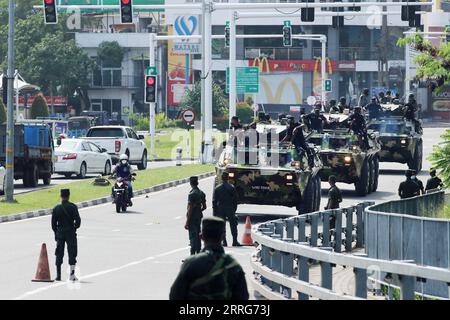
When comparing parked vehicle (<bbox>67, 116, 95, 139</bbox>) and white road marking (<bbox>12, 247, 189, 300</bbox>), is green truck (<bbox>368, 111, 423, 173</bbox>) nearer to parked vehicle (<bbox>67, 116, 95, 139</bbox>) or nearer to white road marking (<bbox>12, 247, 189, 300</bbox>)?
white road marking (<bbox>12, 247, 189, 300</bbox>)

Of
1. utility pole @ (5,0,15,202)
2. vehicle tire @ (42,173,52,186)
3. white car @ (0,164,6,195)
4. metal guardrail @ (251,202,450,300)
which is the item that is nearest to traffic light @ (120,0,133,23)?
vehicle tire @ (42,173,52,186)

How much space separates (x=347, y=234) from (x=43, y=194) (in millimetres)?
14625

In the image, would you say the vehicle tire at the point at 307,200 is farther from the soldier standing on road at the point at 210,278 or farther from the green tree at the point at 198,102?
the green tree at the point at 198,102

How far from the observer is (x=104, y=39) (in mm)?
113312

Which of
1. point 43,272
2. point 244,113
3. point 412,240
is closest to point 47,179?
point 43,272

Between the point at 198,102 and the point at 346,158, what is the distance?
54.1 m

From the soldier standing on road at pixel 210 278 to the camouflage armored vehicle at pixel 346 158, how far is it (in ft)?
89.1

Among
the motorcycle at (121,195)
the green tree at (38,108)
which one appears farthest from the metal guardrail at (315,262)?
the green tree at (38,108)

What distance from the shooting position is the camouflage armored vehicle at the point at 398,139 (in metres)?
45.5

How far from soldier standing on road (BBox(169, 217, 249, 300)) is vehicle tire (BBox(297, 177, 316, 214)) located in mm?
20397

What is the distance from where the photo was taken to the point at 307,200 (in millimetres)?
30625

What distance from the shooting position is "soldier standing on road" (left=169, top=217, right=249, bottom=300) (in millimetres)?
9898

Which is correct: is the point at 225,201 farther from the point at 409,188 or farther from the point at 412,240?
the point at 412,240

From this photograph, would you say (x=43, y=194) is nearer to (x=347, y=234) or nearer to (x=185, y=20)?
(x=347, y=234)
